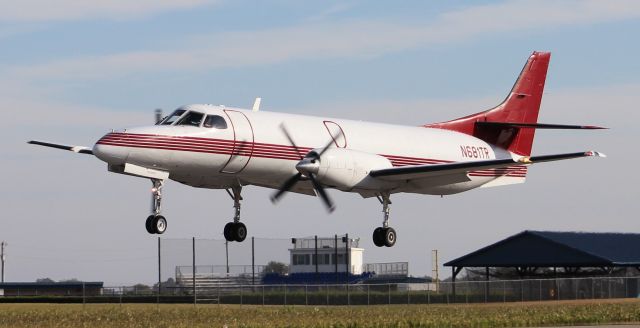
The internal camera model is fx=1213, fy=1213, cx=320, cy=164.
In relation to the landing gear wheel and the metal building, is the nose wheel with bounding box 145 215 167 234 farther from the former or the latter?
the metal building

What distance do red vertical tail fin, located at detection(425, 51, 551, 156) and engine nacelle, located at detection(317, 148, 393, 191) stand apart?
924 centimetres

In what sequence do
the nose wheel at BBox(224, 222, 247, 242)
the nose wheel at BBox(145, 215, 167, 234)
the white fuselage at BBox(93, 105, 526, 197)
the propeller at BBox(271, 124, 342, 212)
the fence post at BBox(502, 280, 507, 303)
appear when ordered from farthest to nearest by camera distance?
the fence post at BBox(502, 280, 507, 303) → the nose wheel at BBox(224, 222, 247, 242) → the propeller at BBox(271, 124, 342, 212) → the nose wheel at BBox(145, 215, 167, 234) → the white fuselage at BBox(93, 105, 526, 197)

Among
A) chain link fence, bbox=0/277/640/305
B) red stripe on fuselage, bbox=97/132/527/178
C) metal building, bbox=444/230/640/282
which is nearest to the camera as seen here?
red stripe on fuselage, bbox=97/132/527/178

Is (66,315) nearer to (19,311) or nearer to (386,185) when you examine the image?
(19,311)

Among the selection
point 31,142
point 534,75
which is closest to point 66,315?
point 31,142

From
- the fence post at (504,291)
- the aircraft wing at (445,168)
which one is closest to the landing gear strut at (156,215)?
the aircraft wing at (445,168)

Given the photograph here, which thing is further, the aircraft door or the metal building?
the metal building

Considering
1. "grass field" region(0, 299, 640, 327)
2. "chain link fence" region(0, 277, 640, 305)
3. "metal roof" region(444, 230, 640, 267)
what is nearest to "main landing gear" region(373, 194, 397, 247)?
"grass field" region(0, 299, 640, 327)

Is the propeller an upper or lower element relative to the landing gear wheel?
upper

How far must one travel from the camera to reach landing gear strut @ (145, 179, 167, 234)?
42781 mm

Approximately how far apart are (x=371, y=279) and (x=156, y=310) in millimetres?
41039

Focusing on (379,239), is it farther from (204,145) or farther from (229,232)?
(204,145)

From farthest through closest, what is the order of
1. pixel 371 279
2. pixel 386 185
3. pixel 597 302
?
pixel 371 279 < pixel 597 302 < pixel 386 185

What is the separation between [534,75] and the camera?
199 feet
